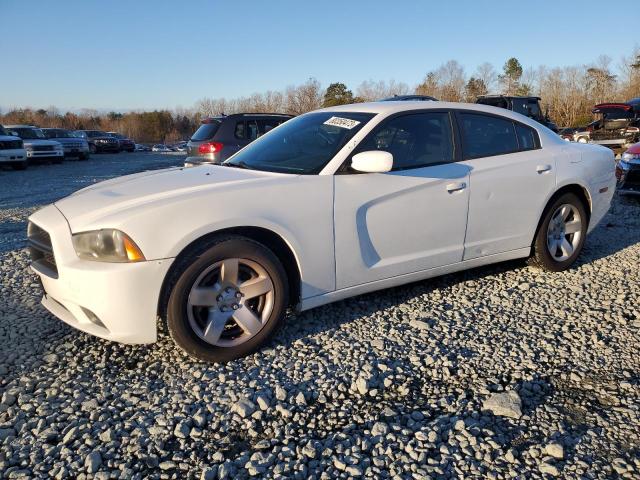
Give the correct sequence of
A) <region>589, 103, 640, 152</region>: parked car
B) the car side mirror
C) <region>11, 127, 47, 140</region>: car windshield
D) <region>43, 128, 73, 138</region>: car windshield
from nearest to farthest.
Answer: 1. the car side mirror
2. <region>589, 103, 640, 152</region>: parked car
3. <region>11, 127, 47, 140</region>: car windshield
4. <region>43, 128, 73, 138</region>: car windshield

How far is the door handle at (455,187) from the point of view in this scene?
3.57 m

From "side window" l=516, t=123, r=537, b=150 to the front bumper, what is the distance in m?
3.14

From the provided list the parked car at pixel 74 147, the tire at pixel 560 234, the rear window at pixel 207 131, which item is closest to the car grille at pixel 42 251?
the tire at pixel 560 234

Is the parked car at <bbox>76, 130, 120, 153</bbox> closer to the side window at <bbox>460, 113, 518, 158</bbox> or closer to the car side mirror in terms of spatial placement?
the side window at <bbox>460, 113, 518, 158</bbox>

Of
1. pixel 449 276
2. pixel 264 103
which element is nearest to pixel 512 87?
pixel 264 103

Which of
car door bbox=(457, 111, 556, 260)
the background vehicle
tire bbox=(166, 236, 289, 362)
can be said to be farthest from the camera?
the background vehicle

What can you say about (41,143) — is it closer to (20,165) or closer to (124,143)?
(20,165)

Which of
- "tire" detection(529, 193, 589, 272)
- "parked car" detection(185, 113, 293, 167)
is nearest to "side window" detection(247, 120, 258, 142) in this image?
"parked car" detection(185, 113, 293, 167)

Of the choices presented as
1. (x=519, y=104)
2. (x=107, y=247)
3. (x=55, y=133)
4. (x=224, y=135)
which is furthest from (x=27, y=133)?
(x=107, y=247)

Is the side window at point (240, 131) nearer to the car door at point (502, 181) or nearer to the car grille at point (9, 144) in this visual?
the car door at point (502, 181)

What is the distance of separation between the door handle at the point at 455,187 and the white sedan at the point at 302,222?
0.05ft

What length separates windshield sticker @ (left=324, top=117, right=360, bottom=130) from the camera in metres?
3.49

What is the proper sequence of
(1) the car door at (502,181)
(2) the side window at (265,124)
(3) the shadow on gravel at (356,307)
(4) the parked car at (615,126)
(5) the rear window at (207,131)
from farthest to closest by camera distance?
(4) the parked car at (615,126) < (2) the side window at (265,124) < (5) the rear window at (207,131) < (1) the car door at (502,181) < (3) the shadow on gravel at (356,307)

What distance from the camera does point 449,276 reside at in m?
4.38
